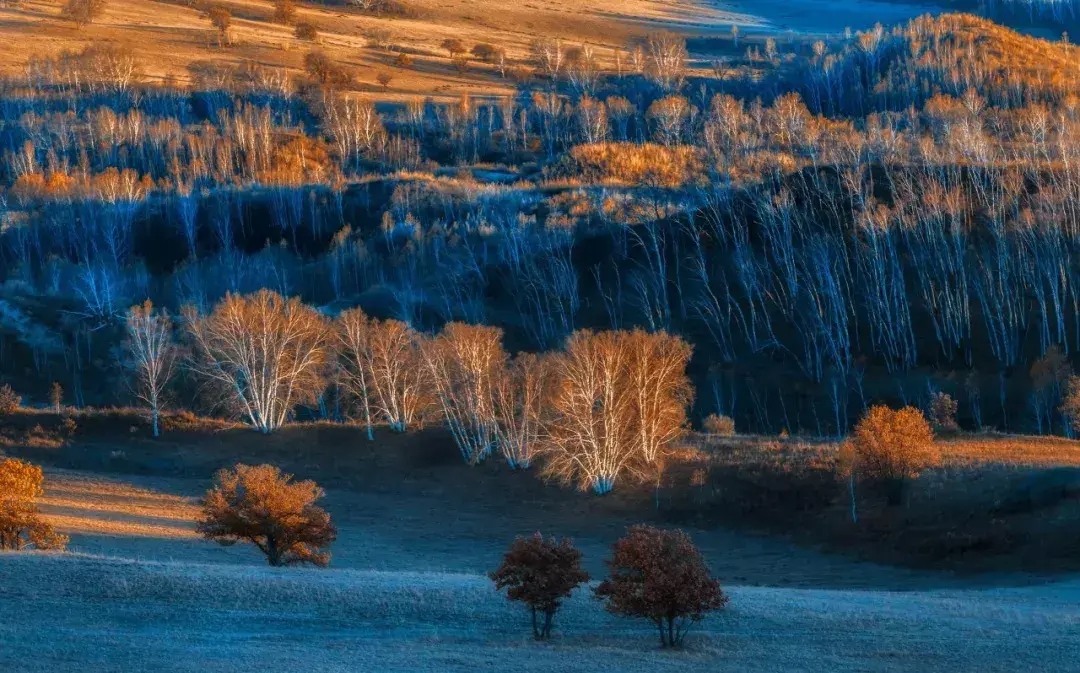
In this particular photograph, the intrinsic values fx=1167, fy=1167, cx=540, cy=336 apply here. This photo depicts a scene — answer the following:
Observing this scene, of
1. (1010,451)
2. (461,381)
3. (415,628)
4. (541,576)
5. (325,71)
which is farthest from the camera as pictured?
(325,71)

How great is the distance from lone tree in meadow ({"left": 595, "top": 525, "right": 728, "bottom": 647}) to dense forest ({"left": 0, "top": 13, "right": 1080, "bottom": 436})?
42.6 metres

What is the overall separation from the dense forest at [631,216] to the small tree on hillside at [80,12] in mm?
25231

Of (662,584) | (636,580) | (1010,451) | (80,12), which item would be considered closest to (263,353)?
(1010,451)

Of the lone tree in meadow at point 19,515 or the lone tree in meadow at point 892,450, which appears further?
the lone tree in meadow at point 892,450

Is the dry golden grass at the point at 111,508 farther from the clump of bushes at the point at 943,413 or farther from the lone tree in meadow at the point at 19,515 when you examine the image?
the clump of bushes at the point at 943,413

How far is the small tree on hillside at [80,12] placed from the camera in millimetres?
181625

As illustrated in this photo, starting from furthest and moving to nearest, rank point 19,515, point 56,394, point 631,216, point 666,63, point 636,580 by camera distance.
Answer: point 666,63
point 631,216
point 56,394
point 19,515
point 636,580

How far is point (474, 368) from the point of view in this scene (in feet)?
188

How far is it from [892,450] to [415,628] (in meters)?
26.5

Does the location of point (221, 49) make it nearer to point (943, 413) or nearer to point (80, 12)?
point (80, 12)

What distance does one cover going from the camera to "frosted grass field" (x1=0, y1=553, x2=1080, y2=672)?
2264 centimetres

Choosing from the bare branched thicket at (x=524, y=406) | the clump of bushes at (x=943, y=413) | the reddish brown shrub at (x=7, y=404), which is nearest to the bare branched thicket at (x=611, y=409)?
the bare branched thicket at (x=524, y=406)

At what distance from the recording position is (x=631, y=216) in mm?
98062

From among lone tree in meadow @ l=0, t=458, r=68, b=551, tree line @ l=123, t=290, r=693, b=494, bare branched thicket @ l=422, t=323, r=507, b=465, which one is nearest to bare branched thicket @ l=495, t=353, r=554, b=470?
tree line @ l=123, t=290, r=693, b=494
